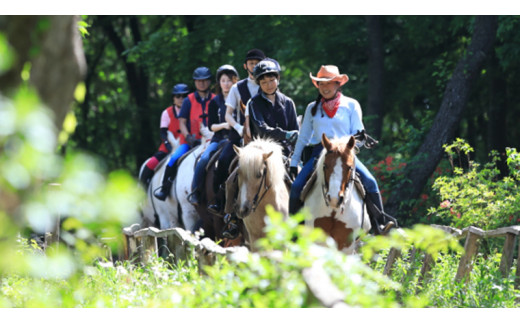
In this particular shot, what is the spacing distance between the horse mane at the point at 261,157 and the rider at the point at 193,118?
427cm

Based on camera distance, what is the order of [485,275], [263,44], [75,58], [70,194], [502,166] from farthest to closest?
1. [263,44]
2. [502,166]
3. [485,275]
4. [75,58]
5. [70,194]

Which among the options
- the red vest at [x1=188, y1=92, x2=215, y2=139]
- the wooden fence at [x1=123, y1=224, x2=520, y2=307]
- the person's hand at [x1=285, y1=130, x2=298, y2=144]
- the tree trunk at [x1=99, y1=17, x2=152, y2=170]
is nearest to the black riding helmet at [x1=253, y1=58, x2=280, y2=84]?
→ the person's hand at [x1=285, y1=130, x2=298, y2=144]

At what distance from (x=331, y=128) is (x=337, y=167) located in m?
0.91

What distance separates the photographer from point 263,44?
2253 centimetres

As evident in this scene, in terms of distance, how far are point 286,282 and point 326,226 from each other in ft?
14.6

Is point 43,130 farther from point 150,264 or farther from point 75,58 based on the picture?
point 150,264

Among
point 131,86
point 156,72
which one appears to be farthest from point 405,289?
point 131,86

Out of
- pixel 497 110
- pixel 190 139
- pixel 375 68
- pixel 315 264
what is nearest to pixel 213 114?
pixel 190 139

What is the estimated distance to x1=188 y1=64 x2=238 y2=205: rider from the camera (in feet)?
42.5

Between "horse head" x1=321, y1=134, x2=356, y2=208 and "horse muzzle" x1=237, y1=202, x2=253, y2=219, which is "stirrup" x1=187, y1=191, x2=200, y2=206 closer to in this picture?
"horse muzzle" x1=237, y1=202, x2=253, y2=219

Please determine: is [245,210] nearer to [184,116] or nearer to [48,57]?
[184,116]

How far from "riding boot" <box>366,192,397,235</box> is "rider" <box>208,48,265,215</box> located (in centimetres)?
230

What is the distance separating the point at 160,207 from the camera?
15695 millimetres

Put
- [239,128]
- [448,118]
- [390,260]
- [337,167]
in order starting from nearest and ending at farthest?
[337,167] < [390,260] < [239,128] < [448,118]
